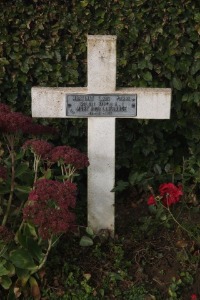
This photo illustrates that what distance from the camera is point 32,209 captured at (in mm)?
3391

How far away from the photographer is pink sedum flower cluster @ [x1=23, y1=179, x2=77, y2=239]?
335cm

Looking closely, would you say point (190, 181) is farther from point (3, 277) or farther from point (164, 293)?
point (3, 277)

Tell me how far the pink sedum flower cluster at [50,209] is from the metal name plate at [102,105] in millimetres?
822

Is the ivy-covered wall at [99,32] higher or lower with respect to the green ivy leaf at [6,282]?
higher

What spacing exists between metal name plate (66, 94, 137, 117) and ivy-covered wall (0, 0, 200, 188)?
2.06 feet

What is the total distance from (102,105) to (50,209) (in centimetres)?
101

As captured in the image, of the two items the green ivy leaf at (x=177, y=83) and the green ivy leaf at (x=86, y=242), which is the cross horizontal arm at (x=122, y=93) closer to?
the green ivy leaf at (x=177, y=83)

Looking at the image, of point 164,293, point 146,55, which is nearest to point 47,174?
point 164,293

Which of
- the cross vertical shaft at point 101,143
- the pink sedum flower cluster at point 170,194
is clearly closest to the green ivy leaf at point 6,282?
the cross vertical shaft at point 101,143

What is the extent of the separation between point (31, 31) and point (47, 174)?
4.21 ft

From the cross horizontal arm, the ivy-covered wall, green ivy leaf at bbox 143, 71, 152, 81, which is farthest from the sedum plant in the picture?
green ivy leaf at bbox 143, 71, 152, 81

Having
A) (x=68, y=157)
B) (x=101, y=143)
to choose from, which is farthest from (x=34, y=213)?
(x=101, y=143)

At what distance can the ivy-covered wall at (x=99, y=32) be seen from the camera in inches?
183

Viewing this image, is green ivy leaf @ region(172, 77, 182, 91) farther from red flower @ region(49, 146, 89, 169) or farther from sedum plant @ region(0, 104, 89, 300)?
red flower @ region(49, 146, 89, 169)
